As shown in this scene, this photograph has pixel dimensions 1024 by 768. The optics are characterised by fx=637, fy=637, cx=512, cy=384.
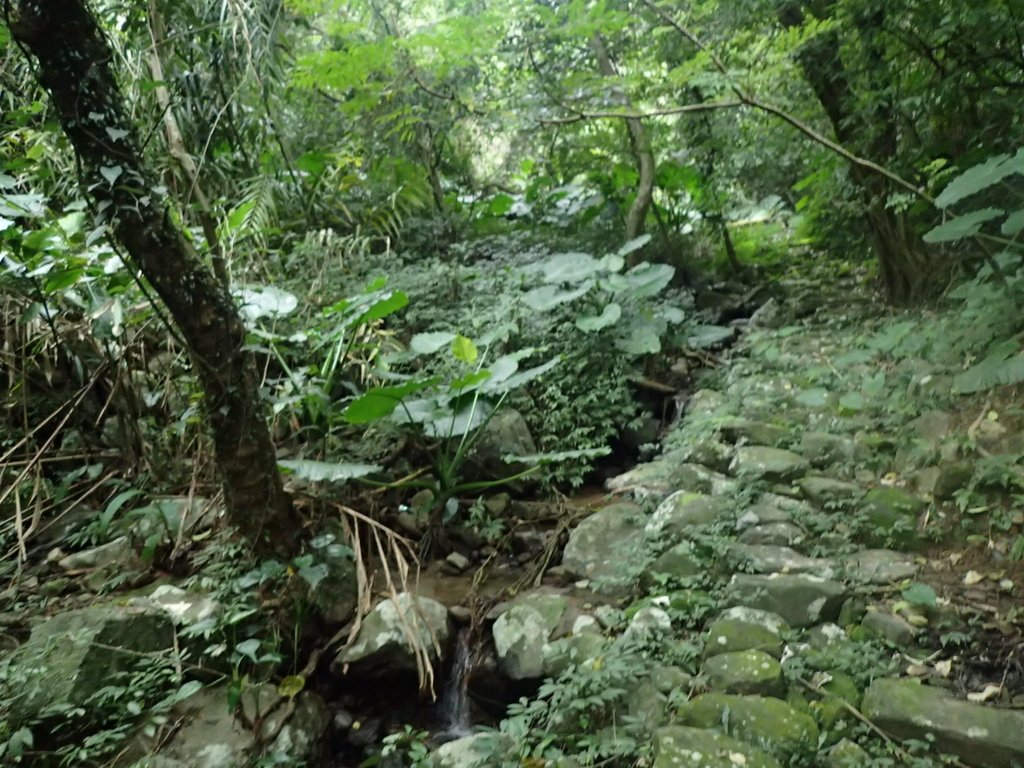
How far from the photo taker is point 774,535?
262 centimetres

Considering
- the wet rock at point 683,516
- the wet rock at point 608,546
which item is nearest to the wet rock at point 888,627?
the wet rock at point 683,516

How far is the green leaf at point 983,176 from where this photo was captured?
8.25 feet

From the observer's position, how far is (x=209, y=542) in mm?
3068

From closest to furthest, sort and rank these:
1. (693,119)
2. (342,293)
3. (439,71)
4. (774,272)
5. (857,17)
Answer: (857,17) < (342,293) < (439,71) < (693,119) < (774,272)

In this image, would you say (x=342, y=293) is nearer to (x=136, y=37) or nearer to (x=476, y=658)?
(x=136, y=37)

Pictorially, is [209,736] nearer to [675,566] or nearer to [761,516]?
[675,566]

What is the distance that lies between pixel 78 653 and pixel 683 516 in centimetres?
239

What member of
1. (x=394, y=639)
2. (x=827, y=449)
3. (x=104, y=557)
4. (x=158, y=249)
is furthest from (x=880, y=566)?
(x=104, y=557)

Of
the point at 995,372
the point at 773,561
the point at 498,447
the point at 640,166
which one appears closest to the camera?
the point at 995,372

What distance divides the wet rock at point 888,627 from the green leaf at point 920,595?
9cm

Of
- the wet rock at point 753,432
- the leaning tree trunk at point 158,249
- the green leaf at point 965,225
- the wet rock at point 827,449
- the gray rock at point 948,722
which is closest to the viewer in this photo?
the gray rock at point 948,722

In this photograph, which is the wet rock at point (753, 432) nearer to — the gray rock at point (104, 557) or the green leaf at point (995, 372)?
the green leaf at point (995, 372)

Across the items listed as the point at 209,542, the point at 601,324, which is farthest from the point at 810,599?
the point at 209,542

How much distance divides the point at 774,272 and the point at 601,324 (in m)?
3.27
